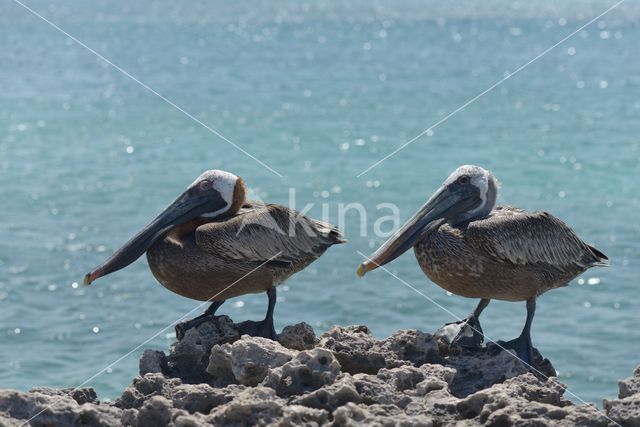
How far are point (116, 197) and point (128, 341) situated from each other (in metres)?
6.08

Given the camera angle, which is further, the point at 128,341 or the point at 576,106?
the point at 576,106

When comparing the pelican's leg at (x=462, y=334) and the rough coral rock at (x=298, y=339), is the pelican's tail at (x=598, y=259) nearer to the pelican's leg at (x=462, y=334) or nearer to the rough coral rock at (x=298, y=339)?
the pelican's leg at (x=462, y=334)

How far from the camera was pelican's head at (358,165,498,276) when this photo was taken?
7.11 meters

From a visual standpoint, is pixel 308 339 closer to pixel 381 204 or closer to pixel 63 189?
pixel 381 204

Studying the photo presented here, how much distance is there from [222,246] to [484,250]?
1543mm

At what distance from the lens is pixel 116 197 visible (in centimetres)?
1753

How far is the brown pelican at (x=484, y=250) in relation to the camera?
265 inches

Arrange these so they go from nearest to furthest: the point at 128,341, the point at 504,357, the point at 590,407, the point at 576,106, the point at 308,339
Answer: the point at 590,407, the point at 504,357, the point at 308,339, the point at 128,341, the point at 576,106

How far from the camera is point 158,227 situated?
7250mm

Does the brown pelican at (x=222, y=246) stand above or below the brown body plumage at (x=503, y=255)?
below

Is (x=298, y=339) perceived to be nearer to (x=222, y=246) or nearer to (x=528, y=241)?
(x=222, y=246)

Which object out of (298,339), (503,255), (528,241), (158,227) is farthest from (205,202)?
→ (528,241)

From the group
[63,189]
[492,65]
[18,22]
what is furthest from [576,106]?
[18,22]

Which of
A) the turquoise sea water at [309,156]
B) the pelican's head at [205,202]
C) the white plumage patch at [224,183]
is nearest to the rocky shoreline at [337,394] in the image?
the pelican's head at [205,202]
